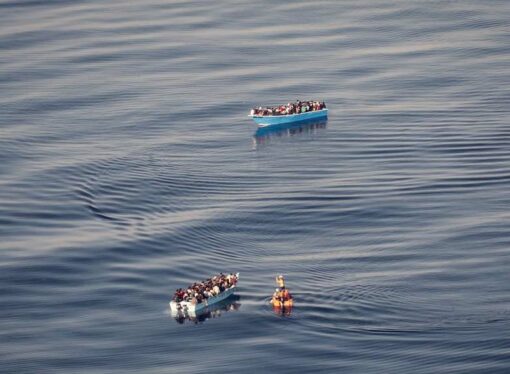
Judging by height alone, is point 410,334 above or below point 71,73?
below

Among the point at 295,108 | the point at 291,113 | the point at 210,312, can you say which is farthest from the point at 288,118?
the point at 210,312

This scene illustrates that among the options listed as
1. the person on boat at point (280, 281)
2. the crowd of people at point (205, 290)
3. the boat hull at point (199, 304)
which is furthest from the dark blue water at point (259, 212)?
the person on boat at point (280, 281)

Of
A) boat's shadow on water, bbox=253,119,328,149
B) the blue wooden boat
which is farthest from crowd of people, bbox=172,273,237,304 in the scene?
the blue wooden boat

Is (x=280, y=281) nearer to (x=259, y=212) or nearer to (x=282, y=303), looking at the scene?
(x=282, y=303)

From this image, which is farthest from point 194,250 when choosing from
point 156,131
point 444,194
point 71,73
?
point 71,73

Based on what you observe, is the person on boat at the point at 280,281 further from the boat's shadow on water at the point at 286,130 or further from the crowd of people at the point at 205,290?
the boat's shadow on water at the point at 286,130

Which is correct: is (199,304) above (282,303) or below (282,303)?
below

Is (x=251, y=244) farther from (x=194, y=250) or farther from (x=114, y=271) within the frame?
(x=114, y=271)
